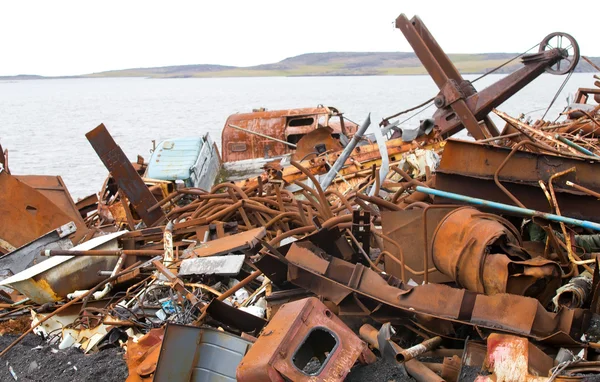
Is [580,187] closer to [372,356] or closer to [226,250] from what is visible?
[372,356]

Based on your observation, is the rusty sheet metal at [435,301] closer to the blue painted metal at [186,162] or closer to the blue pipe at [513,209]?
the blue pipe at [513,209]

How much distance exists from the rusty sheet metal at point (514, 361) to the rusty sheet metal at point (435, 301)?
207 millimetres

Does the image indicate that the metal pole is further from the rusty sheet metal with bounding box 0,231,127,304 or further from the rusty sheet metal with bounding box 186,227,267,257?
the rusty sheet metal with bounding box 0,231,127,304

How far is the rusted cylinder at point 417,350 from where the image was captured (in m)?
2.99

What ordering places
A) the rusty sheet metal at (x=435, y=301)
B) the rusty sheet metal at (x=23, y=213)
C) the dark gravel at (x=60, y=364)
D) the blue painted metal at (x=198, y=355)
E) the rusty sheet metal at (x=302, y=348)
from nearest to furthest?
the rusty sheet metal at (x=302, y=348) → the rusty sheet metal at (x=435, y=301) → the blue painted metal at (x=198, y=355) → the dark gravel at (x=60, y=364) → the rusty sheet metal at (x=23, y=213)

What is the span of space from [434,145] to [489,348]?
639 cm

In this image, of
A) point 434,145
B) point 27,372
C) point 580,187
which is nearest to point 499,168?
point 580,187

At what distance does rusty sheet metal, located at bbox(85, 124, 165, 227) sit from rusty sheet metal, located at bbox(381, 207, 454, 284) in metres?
3.31

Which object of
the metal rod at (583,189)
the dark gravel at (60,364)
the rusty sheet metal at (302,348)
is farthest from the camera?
the dark gravel at (60,364)

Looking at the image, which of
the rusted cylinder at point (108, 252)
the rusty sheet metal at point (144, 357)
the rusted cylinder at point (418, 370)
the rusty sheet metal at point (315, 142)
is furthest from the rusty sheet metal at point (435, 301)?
the rusty sheet metal at point (315, 142)

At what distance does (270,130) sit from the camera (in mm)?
12492

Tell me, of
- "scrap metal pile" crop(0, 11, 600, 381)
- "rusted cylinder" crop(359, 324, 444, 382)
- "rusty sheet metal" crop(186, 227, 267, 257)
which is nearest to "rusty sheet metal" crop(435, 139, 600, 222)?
"scrap metal pile" crop(0, 11, 600, 381)

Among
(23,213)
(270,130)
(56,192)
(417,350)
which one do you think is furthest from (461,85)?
(417,350)

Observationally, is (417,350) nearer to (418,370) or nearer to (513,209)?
(418,370)
